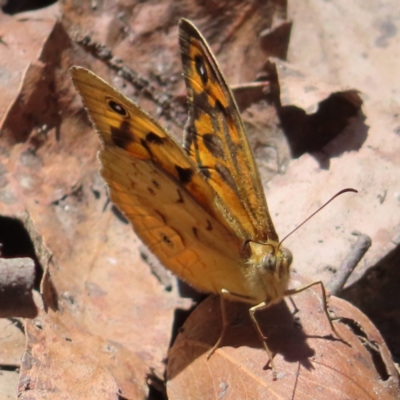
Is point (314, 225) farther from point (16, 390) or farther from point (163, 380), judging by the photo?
point (16, 390)

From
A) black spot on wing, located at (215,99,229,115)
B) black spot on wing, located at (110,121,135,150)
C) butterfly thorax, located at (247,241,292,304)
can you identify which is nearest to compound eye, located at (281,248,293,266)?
butterfly thorax, located at (247,241,292,304)

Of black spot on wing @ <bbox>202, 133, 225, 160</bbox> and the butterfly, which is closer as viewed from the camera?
the butterfly

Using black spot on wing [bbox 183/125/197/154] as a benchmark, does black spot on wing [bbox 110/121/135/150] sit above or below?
above

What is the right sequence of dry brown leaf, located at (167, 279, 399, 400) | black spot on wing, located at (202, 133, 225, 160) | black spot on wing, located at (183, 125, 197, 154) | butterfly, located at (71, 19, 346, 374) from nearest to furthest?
dry brown leaf, located at (167, 279, 399, 400), butterfly, located at (71, 19, 346, 374), black spot on wing, located at (202, 133, 225, 160), black spot on wing, located at (183, 125, 197, 154)

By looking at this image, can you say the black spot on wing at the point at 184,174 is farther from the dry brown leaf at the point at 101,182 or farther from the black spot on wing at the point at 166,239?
the dry brown leaf at the point at 101,182

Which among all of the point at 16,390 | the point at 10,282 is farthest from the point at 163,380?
the point at 10,282

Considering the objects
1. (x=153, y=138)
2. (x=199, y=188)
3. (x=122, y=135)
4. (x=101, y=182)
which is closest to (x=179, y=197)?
(x=199, y=188)

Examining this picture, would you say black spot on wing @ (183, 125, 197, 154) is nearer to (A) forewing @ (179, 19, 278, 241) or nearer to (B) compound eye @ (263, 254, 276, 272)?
(A) forewing @ (179, 19, 278, 241)

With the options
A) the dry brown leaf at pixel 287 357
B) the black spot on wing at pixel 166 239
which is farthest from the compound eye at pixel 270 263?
the black spot on wing at pixel 166 239
